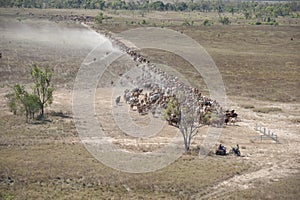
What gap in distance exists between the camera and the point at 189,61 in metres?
76.3

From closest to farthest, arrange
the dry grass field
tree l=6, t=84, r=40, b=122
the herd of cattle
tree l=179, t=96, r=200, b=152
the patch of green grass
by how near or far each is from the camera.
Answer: the dry grass field, tree l=179, t=96, r=200, b=152, the herd of cattle, tree l=6, t=84, r=40, b=122, the patch of green grass

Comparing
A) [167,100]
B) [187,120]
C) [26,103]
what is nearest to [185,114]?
[187,120]

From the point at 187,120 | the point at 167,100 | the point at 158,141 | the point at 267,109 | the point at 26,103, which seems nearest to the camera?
the point at 187,120

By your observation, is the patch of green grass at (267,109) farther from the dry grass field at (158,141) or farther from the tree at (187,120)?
the tree at (187,120)

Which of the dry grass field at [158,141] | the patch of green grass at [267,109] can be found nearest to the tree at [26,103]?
the dry grass field at [158,141]

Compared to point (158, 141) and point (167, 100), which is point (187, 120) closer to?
point (158, 141)

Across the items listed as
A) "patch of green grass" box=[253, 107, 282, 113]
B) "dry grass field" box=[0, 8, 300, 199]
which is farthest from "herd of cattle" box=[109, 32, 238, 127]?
"patch of green grass" box=[253, 107, 282, 113]

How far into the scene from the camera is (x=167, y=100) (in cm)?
4175

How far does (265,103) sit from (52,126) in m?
26.0

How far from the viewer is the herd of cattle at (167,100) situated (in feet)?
118

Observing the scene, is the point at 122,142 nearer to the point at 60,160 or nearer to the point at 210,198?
the point at 60,160

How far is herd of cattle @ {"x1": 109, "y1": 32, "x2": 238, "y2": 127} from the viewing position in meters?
35.9

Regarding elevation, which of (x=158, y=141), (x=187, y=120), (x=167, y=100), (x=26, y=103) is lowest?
(x=158, y=141)

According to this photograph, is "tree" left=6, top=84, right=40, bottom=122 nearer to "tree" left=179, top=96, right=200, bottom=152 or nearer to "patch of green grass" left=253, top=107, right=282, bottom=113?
"tree" left=179, top=96, right=200, bottom=152
